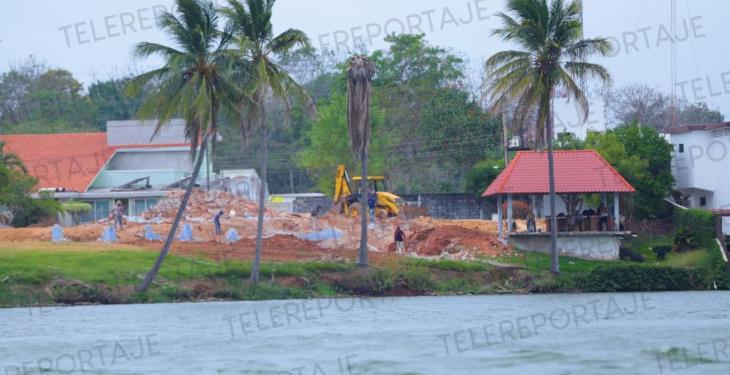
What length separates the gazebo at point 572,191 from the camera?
2296 inches

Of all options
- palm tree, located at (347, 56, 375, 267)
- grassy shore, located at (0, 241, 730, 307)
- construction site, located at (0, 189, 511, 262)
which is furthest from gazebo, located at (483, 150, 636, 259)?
palm tree, located at (347, 56, 375, 267)

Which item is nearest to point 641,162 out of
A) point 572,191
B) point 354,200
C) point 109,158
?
point 572,191

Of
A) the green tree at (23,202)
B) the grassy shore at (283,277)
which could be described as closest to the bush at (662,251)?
the grassy shore at (283,277)

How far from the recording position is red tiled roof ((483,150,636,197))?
→ 196ft

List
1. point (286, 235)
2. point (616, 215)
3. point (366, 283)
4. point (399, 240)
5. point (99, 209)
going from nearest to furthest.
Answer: point (366, 283)
point (399, 240)
point (616, 215)
point (286, 235)
point (99, 209)

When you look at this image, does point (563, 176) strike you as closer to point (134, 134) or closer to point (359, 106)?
point (359, 106)

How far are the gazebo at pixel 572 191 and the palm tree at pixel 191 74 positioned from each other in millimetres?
18175

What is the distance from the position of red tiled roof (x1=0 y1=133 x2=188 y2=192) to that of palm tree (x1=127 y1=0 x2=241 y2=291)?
116 feet

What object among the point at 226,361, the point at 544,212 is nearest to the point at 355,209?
the point at 544,212

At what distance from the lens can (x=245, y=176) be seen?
84.4 metres

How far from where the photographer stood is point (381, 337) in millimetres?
34094

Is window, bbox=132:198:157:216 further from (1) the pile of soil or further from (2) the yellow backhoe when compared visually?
(1) the pile of soil

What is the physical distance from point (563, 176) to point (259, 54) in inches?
776

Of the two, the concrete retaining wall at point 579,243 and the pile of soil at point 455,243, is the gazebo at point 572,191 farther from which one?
the pile of soil at point 455,243
